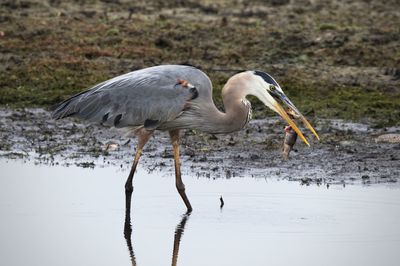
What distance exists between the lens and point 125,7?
19688mm

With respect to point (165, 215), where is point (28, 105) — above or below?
above

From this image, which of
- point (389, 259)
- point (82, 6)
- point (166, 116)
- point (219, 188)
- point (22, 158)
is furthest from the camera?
point (82, 6)

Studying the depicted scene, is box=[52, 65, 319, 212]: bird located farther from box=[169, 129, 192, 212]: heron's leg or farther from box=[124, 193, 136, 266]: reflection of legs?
box=[124, 193, 136, 266]: reflection of legs

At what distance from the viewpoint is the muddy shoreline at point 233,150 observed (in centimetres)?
1090

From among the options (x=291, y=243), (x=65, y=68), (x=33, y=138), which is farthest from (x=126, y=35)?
(x=291, y=243)

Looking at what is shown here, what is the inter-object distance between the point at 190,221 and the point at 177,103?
1043 millimetres

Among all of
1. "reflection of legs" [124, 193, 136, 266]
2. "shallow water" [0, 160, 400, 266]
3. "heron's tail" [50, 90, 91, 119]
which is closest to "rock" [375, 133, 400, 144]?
"shallow water" [0, 160, 400, 266]

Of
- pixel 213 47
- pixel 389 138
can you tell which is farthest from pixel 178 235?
pixel 213 47

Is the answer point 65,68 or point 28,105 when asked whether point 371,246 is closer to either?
point 28,105

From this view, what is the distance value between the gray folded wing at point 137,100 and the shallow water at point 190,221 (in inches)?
33.0

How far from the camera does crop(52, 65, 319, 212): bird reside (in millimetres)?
8914

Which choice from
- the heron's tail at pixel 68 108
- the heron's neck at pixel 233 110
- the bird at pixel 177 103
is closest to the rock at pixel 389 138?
the bird at pixel 177 103

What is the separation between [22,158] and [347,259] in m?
4.67

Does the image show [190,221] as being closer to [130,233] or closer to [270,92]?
[130,233]
